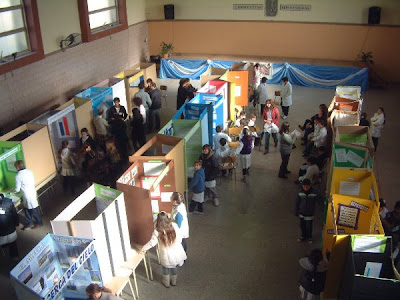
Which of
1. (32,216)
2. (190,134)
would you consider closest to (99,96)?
(190,134)

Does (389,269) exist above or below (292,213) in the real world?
above

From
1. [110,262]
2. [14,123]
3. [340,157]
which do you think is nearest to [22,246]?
[110,262]

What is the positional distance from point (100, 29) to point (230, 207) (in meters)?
7.16

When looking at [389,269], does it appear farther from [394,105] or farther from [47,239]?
[394,105]

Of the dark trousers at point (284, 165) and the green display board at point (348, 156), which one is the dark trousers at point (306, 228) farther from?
the dark trousers at point (284, 165)

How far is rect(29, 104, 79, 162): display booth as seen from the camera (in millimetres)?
8148

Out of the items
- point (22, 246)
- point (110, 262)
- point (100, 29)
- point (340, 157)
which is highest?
point (100, 29)

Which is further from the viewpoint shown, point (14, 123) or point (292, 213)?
point (14, 123)

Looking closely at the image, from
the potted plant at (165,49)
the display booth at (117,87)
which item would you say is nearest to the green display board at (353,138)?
the display booth at (117,87)

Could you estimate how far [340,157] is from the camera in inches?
270

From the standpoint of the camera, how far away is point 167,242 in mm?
5371

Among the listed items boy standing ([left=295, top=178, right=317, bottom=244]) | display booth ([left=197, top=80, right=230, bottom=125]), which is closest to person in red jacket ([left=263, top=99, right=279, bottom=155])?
display booth ([left=197, top=80, right=230, bottom=125])

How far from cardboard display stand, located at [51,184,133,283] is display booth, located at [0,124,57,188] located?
2539 mm

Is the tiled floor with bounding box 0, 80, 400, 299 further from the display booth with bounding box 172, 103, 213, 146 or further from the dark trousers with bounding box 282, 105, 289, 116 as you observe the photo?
the dark trousers with bounding box 282, 105, 289, 116
